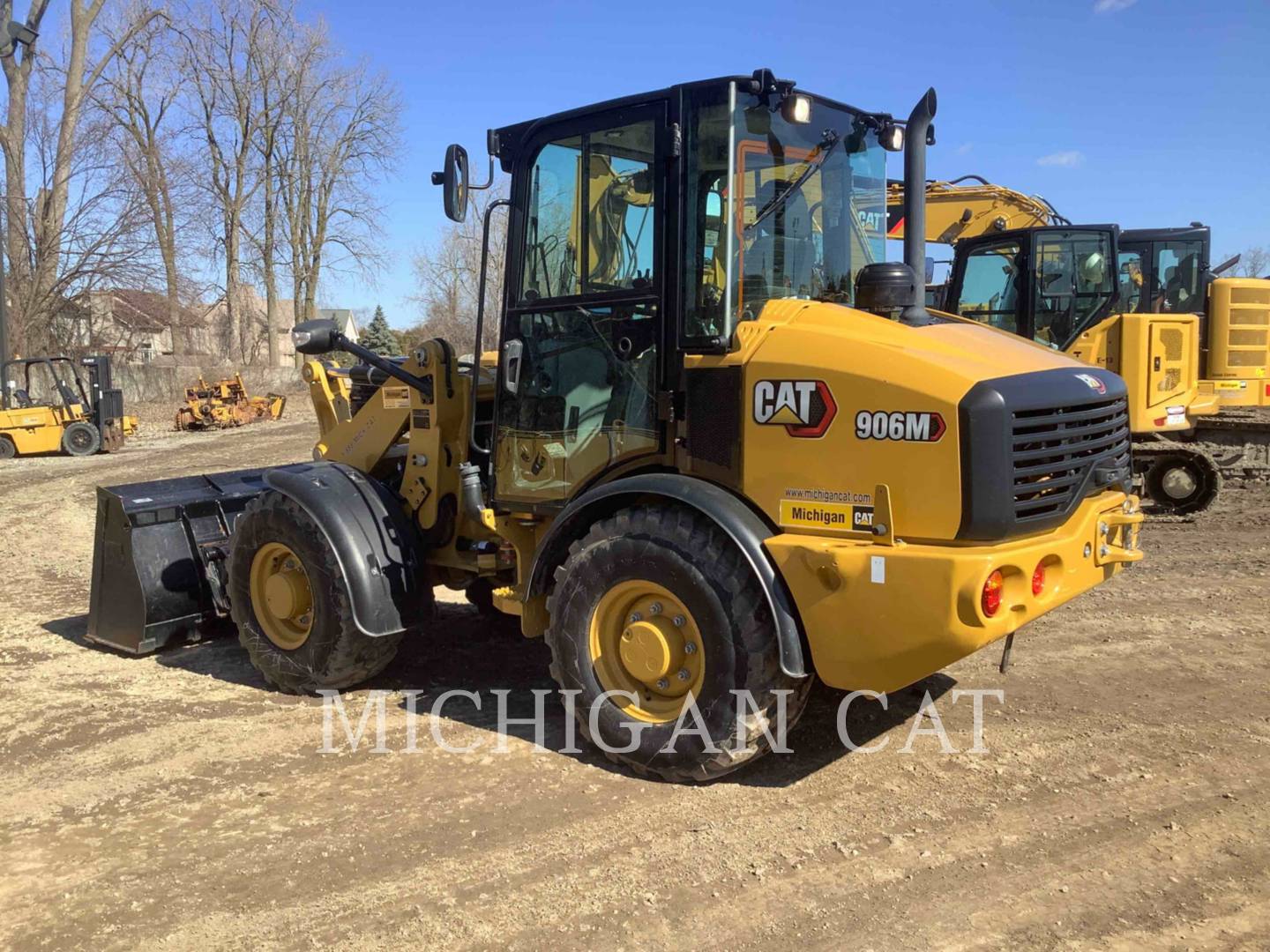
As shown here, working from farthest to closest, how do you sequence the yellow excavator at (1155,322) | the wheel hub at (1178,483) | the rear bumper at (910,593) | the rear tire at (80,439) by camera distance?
the rear tire at (80,439), the wheel hub at (1178,483), the yellow excavator at (1155,322), the rear bumper at (910,593)

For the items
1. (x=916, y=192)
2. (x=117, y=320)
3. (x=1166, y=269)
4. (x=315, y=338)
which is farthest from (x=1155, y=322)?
(x=117, y=320)

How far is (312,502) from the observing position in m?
5.23

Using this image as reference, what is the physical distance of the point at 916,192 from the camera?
427 centimetres

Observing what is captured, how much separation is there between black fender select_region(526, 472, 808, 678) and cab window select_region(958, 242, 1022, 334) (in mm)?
7740

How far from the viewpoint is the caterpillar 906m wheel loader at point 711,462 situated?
3.66 m

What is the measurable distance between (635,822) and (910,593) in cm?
133

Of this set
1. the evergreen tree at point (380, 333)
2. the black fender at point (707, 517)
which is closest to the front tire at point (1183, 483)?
the black fender at point (707, 517)

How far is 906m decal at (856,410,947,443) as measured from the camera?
141 inches

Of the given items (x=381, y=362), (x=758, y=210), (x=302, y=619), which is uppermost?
(x=758, y=210)

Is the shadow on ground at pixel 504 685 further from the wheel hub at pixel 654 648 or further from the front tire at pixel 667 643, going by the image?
the wheel hub at pixel 654 648

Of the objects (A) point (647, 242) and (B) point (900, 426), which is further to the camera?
(A) point (647, 242)

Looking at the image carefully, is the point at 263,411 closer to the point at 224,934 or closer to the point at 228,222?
the point at 228,222

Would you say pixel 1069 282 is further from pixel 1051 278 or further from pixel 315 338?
pixel 315 338

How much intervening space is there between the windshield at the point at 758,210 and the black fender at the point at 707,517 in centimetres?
64
